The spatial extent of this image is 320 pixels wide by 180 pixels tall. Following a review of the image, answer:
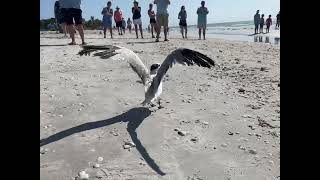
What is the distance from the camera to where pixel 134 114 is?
5352 mm

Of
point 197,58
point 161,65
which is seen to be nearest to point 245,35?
point 197,58

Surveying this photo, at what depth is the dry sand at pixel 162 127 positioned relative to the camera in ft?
11.8

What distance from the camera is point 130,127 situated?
4.82m

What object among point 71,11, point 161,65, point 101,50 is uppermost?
point 71,11

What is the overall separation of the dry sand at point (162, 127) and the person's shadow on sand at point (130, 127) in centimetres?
1

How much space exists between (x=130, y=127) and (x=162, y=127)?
1.35 feet

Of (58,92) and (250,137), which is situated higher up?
(58,92)

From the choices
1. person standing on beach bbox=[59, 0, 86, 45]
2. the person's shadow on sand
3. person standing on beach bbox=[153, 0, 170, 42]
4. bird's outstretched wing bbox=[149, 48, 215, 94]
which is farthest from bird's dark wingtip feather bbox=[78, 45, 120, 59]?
person standing on beach bbox=[153, 0, 170, 42]

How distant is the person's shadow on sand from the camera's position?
387cm

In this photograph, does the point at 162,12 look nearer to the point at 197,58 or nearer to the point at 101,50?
the point at 197,58

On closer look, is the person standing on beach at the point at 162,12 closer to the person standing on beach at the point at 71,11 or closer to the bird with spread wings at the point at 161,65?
the person standing on beach at the point at 71,11
